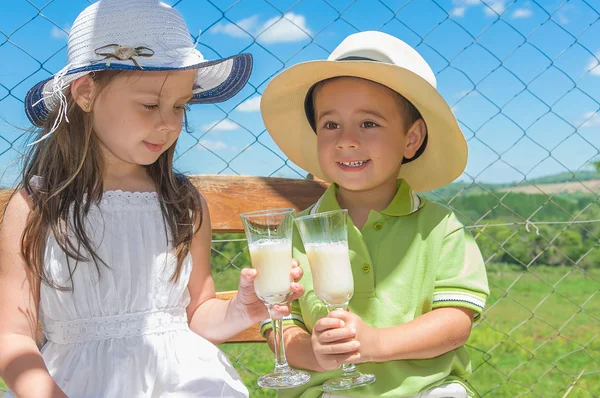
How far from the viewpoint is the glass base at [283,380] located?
187 centimetres

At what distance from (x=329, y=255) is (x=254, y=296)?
1.05 feet

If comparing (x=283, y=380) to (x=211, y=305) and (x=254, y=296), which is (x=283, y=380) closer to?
(x=254, y=296)

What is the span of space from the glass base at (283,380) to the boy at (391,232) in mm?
113

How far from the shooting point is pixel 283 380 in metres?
1.89

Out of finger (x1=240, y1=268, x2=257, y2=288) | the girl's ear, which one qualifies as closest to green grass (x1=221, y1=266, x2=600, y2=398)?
finger (x1=240, y1=268, x2=257, y2=288)

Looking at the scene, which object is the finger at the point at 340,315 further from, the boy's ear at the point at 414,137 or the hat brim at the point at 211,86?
the hat brim at the point at 211,86

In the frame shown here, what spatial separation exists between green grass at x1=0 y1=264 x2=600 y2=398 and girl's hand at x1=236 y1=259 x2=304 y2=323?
0.88 m

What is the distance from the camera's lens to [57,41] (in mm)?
2525

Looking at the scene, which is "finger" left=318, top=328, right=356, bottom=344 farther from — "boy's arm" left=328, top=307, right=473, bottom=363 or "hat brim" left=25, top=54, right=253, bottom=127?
"hat brim" left=25, top=54, right=253, bottom=127

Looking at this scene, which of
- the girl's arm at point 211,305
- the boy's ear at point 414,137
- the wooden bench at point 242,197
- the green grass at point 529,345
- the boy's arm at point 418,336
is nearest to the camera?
the boy's arm at point 418,336

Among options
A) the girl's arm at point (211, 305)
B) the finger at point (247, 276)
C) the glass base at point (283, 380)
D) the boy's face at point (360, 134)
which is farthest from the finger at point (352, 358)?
the boy's face at point (360, 134)

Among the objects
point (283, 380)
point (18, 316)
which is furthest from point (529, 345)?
point (18, 316)

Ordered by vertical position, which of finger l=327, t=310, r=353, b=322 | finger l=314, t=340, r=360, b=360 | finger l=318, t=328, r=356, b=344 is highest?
finger l=327, t=310, r=353, b=322

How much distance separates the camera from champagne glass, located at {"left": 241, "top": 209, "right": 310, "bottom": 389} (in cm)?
186
